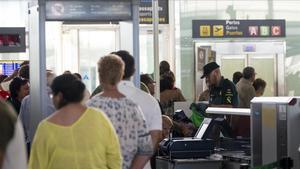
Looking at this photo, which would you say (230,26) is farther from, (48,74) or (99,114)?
(99,114)

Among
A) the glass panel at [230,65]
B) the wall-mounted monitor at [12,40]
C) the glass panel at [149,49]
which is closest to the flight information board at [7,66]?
the wall-mounted monitor at [12,40]

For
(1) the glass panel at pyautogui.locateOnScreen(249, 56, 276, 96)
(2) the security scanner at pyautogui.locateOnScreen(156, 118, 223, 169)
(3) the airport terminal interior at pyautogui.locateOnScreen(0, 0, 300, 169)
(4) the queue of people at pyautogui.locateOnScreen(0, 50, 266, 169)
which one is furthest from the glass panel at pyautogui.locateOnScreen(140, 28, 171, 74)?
(4) the queue of people at pyautogui.locateOnScreen(0, 50, 266, 169)

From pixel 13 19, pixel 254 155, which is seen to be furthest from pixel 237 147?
pixel 13 19

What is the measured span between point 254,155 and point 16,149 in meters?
3.96

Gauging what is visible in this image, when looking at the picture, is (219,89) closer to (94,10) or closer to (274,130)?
(274,130)

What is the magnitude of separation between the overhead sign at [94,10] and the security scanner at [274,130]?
1.48m

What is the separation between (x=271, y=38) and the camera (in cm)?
1653

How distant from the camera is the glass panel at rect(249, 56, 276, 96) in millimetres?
16781

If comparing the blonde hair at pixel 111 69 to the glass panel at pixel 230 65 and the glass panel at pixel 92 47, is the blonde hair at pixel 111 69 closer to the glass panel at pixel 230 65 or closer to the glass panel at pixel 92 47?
the glass panel at pixel 92 47

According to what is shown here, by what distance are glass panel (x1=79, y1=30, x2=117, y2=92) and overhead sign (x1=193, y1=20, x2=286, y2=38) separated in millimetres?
1845

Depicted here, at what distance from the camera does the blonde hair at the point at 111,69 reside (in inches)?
195

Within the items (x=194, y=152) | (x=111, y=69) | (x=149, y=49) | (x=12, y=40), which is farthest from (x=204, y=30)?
(x=111, y=69)

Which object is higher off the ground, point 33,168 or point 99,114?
point 99,114

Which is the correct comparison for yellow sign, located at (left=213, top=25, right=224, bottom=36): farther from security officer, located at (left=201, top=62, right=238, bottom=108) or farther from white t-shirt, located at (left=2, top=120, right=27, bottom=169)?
white t-shirt, located at (left=2, top=120, right=27, bottom=169)
